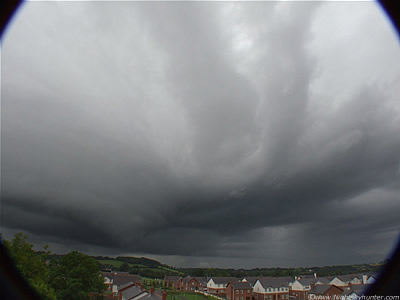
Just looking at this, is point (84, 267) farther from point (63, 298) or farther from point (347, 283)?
point (347, 283)

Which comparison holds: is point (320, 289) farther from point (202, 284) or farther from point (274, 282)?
point (202, 284)

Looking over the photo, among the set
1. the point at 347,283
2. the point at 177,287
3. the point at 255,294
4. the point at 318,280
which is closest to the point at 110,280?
the point at 177,287

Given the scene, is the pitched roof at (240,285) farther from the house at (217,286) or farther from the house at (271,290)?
the house at (217,286)

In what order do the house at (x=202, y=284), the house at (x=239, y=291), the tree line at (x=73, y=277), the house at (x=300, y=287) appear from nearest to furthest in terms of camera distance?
the tree line at (x=73, y=277)
the house at (x=300, y=287)
the house at (x=239, y=291)
the house at (x=202, y=284)

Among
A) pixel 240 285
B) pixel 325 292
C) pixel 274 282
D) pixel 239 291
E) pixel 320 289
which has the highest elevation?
pixel 274 282

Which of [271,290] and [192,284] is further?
[192,284]

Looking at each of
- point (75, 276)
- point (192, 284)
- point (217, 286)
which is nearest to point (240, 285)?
point (217, 286)

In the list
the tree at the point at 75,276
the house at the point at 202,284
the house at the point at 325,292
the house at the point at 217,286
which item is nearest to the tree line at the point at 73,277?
the tree at the point at 75,276
